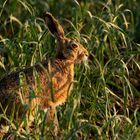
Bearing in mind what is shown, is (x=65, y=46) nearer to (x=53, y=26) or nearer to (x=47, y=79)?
(x=53, y=26)

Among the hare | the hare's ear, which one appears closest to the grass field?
the hare

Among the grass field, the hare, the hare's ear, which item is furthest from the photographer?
the hare's ear

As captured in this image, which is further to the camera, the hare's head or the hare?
the hare's head

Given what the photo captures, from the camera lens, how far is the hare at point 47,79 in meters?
7.64

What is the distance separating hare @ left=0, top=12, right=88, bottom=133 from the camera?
7637mm

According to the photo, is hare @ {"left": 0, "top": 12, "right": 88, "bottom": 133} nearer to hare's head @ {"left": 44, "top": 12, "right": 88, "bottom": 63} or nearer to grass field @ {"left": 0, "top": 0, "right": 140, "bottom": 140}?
hare's head @ {"left": 44, "top": 12, "right": 88, "bottom": 63}

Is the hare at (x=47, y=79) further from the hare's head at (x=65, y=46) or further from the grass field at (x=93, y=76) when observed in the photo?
the grass field at (x=93, y=76)

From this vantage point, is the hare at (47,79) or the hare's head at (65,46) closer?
the hare at (47,79)

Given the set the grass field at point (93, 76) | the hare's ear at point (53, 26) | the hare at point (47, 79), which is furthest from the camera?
the hare's ear at point (53, 26)

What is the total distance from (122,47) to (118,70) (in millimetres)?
1107

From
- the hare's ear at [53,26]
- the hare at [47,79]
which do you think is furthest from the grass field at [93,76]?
the hare's ear at [53,26]

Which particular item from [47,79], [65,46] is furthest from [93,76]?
[47,79]

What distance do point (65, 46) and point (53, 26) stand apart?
9.6 inches

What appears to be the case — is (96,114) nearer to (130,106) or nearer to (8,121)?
(130,106)
